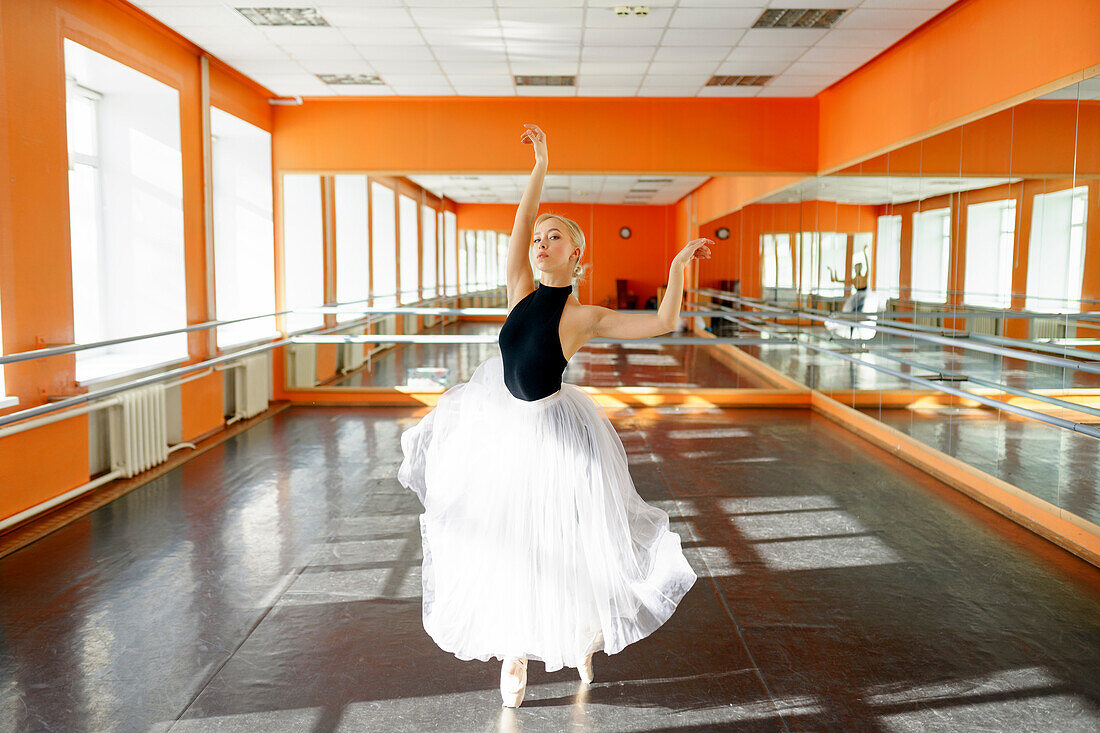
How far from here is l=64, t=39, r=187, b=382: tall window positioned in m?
5.18

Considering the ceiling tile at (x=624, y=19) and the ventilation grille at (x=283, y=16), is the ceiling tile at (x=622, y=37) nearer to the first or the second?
the ceiling tile at (x=624, y=19)

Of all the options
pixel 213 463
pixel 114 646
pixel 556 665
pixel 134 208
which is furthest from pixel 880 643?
pixel 134 208

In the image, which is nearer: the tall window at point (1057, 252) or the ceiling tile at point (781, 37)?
the tall window at point (1057, 252)

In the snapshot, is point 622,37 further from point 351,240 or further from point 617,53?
point 351,240

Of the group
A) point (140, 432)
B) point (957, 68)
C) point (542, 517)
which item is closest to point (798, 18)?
point (957, 68)

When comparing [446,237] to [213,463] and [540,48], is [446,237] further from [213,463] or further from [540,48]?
[213,463]

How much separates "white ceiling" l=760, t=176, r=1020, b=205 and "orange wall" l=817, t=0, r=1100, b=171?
183mm

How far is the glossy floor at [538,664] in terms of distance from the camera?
7.31 feet

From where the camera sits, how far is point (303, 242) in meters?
7.97

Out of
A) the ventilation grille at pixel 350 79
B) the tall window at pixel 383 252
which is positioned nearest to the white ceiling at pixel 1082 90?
the ventilation grille at pixel 350 79

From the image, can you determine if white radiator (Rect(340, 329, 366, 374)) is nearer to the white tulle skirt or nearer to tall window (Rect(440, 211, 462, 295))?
tall window (Rect(440, 211, 462, 295))

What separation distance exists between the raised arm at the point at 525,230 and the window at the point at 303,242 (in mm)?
5757

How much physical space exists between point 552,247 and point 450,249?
5.98 m

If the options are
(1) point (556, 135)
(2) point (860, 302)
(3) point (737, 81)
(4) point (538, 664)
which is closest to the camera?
(4) point (538, 664)
